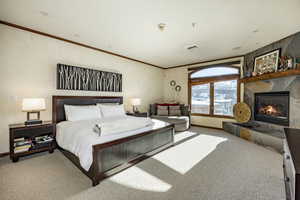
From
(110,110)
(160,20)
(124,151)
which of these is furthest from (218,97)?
(124,151)

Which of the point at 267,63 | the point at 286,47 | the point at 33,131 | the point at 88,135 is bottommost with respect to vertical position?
the point at 33,131

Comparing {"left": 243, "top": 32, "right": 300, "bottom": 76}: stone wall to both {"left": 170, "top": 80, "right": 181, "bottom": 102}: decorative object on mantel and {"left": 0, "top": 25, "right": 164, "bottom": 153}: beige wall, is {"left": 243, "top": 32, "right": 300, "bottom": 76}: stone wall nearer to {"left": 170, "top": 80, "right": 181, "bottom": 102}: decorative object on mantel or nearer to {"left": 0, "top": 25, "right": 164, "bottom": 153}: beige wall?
{"left": 170, "top": 80, "right": 181, "bottom": 102}: decorative object on mantel

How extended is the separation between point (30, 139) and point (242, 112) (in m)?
5.77

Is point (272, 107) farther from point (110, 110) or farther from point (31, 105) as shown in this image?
point (31, 105)

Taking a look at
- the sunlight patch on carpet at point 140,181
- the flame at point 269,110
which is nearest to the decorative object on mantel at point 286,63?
the flame at point 269,110

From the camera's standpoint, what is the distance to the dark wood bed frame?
197 cm

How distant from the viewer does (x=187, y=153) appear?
2.96m

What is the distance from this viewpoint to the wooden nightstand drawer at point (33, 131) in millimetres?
2623

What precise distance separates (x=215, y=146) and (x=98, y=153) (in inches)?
112

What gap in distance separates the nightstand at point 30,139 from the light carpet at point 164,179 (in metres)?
0.17

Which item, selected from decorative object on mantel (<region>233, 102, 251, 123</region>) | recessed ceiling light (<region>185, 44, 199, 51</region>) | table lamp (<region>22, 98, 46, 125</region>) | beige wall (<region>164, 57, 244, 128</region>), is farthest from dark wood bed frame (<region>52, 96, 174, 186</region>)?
beige wall (<region>164, 57, 244, 128</region>)

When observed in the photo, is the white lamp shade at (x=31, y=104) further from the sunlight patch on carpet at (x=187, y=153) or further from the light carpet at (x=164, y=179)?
the sunlight patch on carpet at (x=187, y=153)

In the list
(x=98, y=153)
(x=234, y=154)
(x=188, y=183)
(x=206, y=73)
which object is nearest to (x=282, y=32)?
(x=206, y=73)

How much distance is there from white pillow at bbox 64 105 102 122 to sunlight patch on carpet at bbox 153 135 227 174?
6.32 ft
